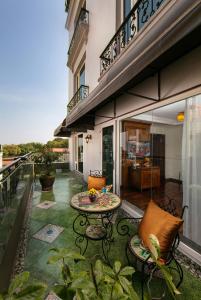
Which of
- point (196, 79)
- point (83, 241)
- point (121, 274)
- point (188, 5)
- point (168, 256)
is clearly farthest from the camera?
point (83, 241)

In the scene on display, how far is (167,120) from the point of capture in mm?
3830

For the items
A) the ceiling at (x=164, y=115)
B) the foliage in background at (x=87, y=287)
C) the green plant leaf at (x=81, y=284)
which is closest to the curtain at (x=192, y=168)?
the ceiling at (x=164, y=115)

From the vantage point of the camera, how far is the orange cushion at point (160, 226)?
1631 millimetres

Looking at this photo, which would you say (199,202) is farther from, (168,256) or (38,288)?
(38,288)

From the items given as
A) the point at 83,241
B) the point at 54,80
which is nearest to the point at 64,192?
the point at 83,241

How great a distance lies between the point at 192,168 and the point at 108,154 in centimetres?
288

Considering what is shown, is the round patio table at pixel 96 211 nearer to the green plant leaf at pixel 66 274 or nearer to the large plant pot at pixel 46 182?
the green plant leaf at pixel 66 274

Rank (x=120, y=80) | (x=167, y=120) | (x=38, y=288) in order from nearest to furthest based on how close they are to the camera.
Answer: (x=38, y=288) → (x=120, y=80) → (x=167, y=120)

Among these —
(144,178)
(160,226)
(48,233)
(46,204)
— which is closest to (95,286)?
(160,226)

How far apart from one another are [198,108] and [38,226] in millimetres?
3676

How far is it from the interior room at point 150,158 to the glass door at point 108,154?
0.38m

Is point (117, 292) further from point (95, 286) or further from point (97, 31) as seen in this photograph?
point (97, 31)

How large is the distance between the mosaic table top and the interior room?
162cm

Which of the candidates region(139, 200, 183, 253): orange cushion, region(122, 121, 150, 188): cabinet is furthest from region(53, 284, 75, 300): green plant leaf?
region(122, 121, 150, 188): cabinet
